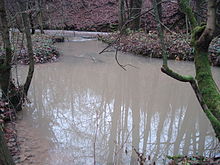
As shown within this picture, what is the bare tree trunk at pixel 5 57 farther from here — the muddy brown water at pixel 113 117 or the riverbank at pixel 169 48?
the riverbank at pixel 169 48

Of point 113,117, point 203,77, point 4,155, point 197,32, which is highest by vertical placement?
point 197,32

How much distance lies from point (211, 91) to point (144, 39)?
1063 cm

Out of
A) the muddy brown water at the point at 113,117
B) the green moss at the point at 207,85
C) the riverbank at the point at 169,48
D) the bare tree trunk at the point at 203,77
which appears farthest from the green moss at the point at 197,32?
the riverbank at the point at 169,48

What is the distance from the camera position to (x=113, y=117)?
18.1 feet

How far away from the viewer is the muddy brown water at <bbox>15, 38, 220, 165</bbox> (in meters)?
Result: 4.15

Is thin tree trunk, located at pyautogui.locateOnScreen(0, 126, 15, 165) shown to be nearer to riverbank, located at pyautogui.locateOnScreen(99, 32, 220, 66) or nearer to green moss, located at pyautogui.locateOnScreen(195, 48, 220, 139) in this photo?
green moss, located at pyautogui.locateOnScreen(195, 48, 220, 139)

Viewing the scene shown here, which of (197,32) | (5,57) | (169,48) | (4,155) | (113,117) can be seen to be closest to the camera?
(4,155)

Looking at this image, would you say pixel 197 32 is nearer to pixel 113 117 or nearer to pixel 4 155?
pixel 4 155

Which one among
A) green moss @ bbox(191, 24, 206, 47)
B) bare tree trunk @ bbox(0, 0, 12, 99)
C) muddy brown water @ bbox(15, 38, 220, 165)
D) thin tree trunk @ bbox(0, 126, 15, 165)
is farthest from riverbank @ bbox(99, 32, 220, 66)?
thin tree trunk @ bbox(0, 126, 15, 165)

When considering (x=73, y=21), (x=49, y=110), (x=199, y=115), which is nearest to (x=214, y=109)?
(x=199, y=115)

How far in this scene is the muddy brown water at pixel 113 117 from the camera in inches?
163

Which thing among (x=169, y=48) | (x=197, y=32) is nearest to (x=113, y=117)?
(x=197, y=32)

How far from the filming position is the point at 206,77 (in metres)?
3.42

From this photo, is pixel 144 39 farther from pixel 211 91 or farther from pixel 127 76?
pixel 211 91
